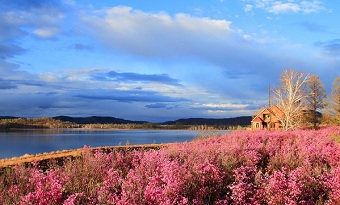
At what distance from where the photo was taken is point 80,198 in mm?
4965

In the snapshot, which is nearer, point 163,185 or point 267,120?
point 163,185

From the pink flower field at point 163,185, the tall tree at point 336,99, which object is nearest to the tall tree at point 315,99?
the tall tree at point 336,99

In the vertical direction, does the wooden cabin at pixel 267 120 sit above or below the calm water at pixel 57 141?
above

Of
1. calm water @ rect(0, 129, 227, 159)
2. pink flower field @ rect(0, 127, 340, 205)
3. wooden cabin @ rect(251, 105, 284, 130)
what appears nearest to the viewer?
pink flower field @ rect(0, 127, 340, 205)

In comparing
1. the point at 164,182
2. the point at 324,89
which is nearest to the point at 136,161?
the point at 164,182

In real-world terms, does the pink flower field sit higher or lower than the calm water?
higher

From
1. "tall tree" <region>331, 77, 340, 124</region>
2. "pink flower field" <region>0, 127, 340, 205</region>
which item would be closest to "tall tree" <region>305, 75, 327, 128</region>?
"tall tree" <region>331, 77, 340, 124</region>

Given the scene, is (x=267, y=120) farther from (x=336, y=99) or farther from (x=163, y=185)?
(x=163, y=185)

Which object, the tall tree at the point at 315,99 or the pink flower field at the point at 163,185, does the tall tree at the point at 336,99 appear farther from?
the pink flower field at the point at 163,185

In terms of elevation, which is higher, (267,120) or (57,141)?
(267,120)

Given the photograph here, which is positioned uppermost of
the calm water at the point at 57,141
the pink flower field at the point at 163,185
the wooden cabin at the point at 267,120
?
the wooden cabin at the point at 267,120

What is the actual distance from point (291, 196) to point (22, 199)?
12.7 ft

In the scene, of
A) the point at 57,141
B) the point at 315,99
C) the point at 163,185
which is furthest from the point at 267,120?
the point at 163,185

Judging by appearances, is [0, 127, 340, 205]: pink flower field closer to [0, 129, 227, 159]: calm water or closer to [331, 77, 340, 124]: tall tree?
[0, 129, 227, 159]: calm water
